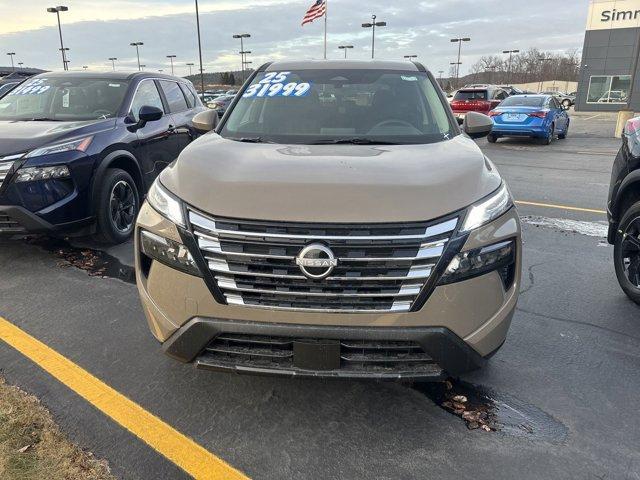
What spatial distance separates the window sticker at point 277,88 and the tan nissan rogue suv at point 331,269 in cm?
141

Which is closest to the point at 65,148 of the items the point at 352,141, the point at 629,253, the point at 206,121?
the point at 206,121

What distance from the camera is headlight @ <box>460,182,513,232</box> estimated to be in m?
2.40

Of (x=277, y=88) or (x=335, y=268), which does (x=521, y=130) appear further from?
(x=335, y=268)

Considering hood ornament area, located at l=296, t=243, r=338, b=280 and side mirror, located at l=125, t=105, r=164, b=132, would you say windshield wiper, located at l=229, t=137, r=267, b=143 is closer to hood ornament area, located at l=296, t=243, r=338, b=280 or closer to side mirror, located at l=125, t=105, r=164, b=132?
hood ornament area, located at l=296, t=243, r=338, b=280

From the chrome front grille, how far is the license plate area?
148mm

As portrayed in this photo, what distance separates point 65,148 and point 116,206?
36.3 inches

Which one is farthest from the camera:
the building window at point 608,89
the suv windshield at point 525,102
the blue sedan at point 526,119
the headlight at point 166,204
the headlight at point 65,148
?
the building window at point 608,89

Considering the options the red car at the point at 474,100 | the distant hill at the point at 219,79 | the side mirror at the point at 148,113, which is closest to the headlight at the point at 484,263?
the side mirror at the point at 148,113

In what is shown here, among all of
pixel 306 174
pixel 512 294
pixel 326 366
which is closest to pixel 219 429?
pixel 326 366

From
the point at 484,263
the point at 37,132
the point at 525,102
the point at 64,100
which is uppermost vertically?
the point at 64,100

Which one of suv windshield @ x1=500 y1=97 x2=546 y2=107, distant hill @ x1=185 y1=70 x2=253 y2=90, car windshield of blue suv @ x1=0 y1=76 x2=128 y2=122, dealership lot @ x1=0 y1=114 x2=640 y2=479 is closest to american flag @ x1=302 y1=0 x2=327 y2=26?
suv windshield @ x1=500 y1=97 x2=546 y2=107

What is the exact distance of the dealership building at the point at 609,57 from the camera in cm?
3762

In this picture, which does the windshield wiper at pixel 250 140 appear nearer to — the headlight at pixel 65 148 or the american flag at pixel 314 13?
the headlight at pixel 65 148

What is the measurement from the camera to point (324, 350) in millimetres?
2318
